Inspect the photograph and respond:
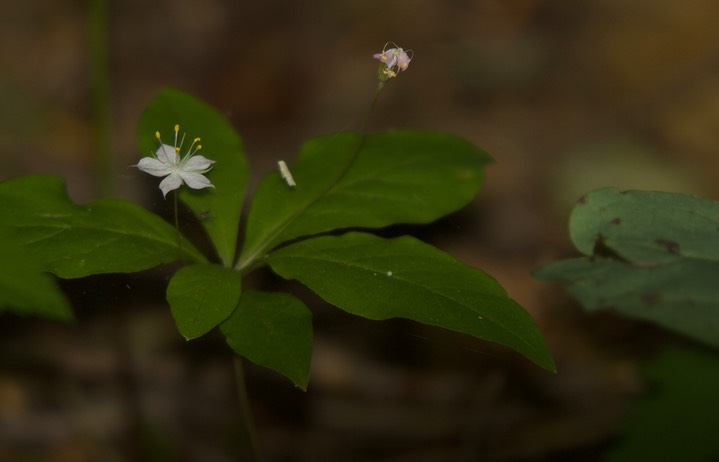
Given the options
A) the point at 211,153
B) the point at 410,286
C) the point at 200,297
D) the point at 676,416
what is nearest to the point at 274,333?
the point at 200,297

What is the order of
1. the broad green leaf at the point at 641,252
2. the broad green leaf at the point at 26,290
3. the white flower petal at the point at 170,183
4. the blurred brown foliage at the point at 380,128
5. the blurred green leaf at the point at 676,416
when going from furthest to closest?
the blurred brown foliage at the point at 380,128, the blurred green leaf at the point at 676,416, the white flower petal at the point at 170,183, the broad green leaf at the point at 641,252, the broad green leaf at the point at 26,290

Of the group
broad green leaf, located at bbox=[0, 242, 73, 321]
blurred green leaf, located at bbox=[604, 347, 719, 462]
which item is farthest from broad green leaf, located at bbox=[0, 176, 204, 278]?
blurred green leaf, located at bbox=[604, 347, 719, 462]

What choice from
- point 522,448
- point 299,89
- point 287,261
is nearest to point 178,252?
point 287,261

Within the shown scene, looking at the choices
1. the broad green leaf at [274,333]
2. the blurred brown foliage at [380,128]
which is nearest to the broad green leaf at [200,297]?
the broad green leaf at [274,333]

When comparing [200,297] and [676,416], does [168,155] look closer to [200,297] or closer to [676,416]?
[200,297]

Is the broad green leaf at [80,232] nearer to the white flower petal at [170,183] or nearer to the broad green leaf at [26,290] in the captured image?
the white flower petal at [170,183]
